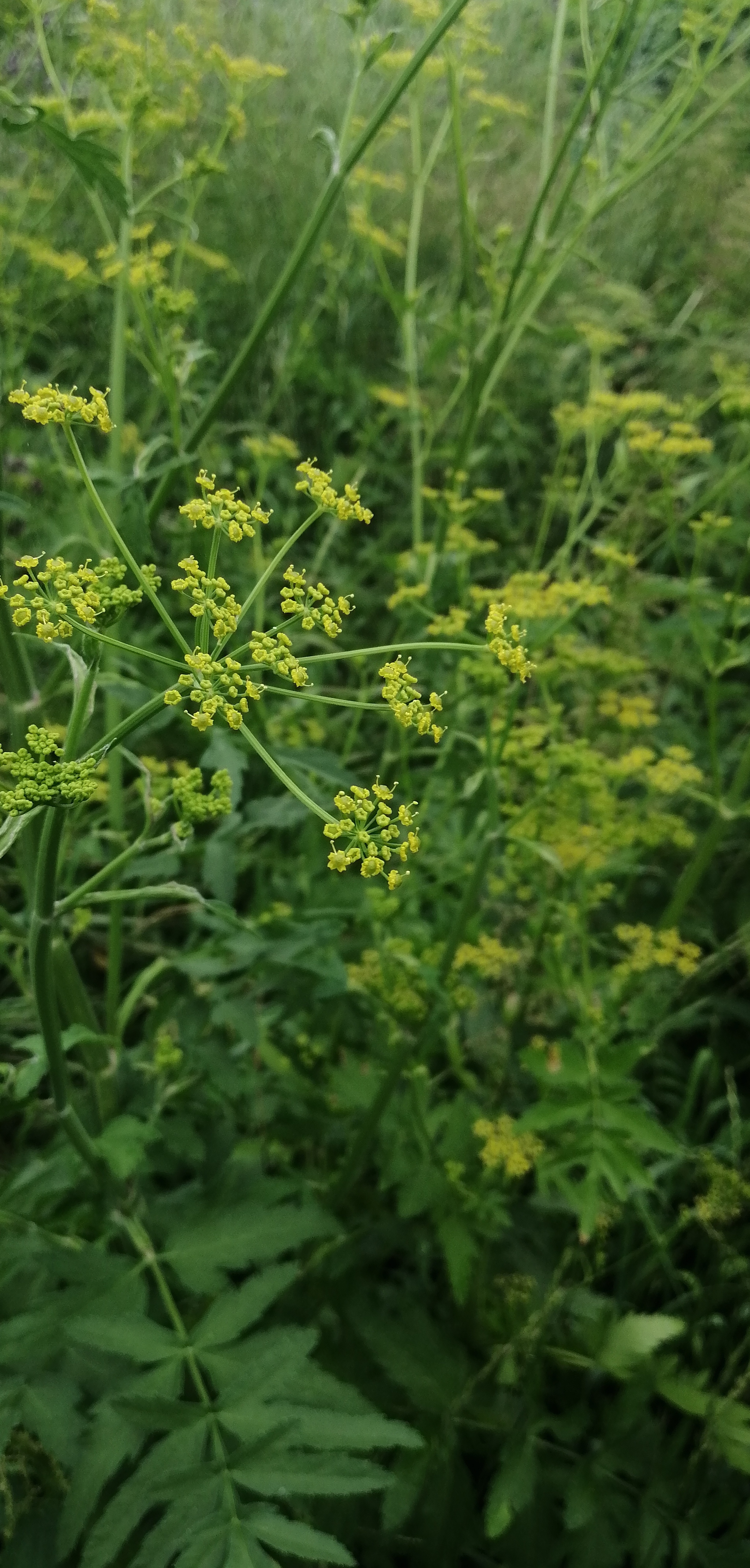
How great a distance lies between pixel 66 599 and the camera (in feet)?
3.44

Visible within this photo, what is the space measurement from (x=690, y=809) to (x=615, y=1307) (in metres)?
1.28

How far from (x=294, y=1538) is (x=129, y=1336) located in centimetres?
36

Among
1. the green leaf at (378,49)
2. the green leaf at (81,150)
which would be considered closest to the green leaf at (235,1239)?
the green leaf at (81,150)

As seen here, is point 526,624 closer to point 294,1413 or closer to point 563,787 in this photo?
point 563,787

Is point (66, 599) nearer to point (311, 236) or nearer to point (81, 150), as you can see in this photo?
point (81, 150)

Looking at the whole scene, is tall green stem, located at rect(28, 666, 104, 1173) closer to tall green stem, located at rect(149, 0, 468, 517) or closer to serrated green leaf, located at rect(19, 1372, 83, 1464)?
serrated green leaf, located at rect(19, 1372, 83, 1464)

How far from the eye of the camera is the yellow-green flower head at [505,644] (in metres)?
1.17

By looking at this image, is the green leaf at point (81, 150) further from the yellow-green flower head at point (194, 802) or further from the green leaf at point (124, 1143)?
the green leaf at point (124, 1143)

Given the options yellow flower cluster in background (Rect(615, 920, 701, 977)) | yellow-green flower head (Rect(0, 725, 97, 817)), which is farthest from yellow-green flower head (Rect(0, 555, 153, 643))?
yellow flower cluster in background (Rect(615, 920, 701, 977))

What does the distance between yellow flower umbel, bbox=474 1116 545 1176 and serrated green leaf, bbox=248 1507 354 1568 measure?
2.11ft

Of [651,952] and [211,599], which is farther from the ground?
[211,599]

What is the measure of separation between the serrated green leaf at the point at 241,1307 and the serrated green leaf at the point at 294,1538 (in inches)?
10.1

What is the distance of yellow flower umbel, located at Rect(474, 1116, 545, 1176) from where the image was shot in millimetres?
1773

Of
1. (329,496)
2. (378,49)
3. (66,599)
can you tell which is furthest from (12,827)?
(378,49)
